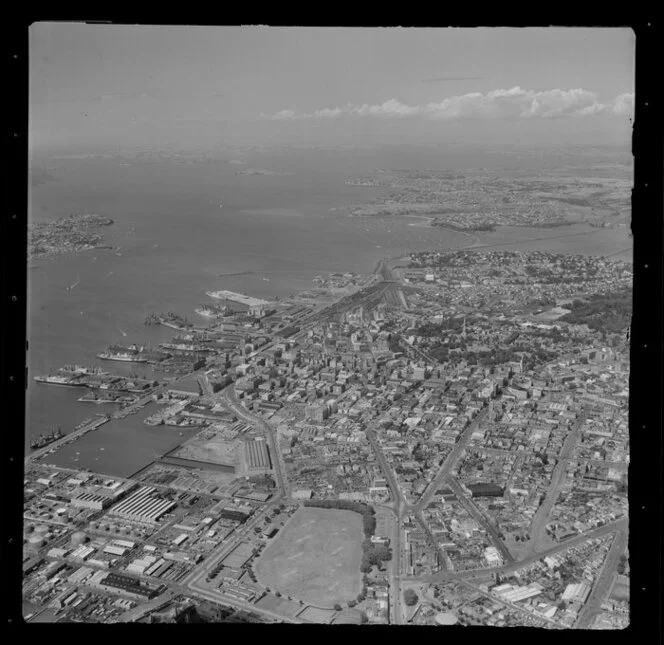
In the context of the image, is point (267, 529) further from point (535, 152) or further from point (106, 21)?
point (535, 152)

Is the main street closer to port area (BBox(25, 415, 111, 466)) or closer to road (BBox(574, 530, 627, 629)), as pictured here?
road (BBox(574, 530, 627, 629))

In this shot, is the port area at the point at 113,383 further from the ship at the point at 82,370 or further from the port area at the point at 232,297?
the port area at the point at 232,297

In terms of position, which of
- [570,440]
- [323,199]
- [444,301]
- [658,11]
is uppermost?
[658,11]

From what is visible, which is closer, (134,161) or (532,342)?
(134,161)

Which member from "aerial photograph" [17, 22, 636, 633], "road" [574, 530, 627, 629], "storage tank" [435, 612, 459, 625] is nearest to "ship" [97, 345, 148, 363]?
"aerial photograph" [17, 22, 636, 633]

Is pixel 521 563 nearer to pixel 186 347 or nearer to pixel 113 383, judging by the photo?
pixel 186 347

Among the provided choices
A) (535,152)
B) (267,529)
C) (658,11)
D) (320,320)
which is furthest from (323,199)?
(658,11)

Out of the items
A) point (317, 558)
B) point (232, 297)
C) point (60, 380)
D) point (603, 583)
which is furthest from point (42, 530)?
point (603, 583)
